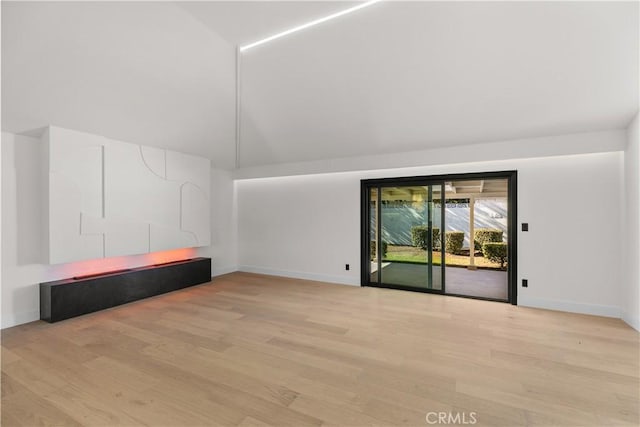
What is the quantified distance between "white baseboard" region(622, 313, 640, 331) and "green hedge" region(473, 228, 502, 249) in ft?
15.5

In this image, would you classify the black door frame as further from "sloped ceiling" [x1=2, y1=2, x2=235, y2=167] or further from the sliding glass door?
"sloped ceiling" [x1=2, y1=2, x2=235, y2=167]

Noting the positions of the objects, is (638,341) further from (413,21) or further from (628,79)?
(413,21)

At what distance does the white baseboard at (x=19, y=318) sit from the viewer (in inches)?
131

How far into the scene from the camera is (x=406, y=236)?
5070 millimetres

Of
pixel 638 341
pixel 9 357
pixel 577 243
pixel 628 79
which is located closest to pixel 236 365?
pixel 9 357

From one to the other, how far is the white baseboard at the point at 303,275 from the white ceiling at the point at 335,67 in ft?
9.34

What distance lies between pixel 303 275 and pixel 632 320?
4.94 m

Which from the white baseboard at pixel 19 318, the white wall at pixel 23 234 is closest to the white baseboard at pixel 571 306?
the white wall at pixel 23 234

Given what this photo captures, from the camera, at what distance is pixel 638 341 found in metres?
2.94

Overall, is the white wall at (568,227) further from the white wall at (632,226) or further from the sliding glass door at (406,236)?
the sliding glass door at (406,236)

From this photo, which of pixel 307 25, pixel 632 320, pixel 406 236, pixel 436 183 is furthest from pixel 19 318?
pixel 632 320

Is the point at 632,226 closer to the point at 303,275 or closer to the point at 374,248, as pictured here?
the point at 374,248

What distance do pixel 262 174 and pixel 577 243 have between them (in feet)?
18.6

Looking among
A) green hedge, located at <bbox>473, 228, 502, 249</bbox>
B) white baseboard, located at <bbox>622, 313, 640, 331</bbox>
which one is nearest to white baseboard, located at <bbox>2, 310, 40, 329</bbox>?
white baseboard, located at <bbox>622, 313, 640, 331</bbox>
